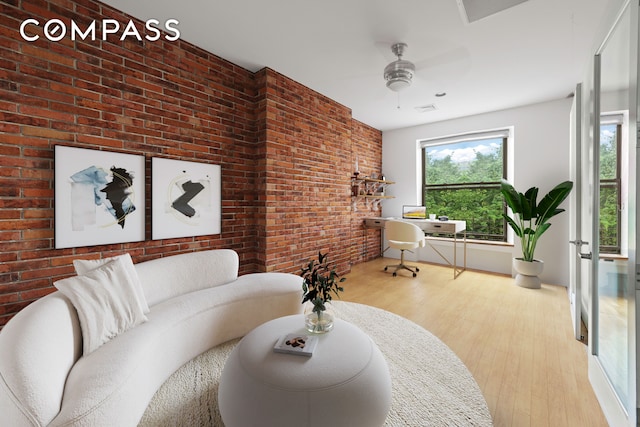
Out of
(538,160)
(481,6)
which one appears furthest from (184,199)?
(538,160)

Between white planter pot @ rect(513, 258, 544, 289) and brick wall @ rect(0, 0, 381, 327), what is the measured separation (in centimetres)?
271

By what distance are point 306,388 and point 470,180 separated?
5.00 m

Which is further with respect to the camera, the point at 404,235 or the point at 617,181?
the point at 404,235

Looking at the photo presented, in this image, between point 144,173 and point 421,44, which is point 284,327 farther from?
point 421,44

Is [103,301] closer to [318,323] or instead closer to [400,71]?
[318,323]

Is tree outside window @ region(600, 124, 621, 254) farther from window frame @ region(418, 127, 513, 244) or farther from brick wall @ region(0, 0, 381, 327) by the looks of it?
window frame @ region(418, 127, 513, 244)

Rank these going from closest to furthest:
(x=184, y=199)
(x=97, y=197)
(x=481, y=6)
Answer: (x=481, y=6), (x=97, y=197), (x=184, y=199)

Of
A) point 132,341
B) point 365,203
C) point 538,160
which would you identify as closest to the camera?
point 132,341

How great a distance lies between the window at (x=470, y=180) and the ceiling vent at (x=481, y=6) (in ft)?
10.4

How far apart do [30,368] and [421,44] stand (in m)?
3.53

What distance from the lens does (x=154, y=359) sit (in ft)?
5.13

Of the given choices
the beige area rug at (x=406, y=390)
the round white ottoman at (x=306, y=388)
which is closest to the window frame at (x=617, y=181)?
the beige area rug at (x=406, y=390)

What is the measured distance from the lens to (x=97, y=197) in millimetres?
2078

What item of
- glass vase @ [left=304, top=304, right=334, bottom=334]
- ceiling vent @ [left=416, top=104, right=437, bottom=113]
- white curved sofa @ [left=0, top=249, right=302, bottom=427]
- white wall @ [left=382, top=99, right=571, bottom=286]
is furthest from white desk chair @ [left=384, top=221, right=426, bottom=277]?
glass vase @ [left=304, top=304, right=334, bottom=334]
